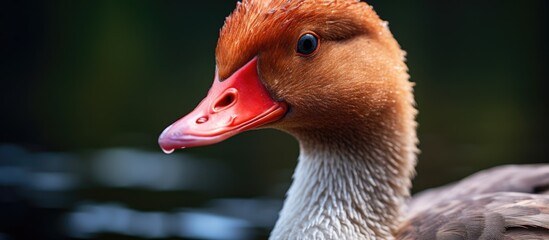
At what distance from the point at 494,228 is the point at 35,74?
11157 millimetres

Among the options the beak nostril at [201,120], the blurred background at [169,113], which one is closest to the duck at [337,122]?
the beak nostril at [201,120]

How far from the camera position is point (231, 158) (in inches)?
317

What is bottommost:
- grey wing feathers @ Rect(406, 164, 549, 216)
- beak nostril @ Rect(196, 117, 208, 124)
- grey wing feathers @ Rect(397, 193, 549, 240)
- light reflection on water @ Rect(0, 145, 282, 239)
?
grey wing feathers @ Rect(397, 193, 549, 240)

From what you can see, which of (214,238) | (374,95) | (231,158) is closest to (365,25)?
(374,95)

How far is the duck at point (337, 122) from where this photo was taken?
2.92 meters

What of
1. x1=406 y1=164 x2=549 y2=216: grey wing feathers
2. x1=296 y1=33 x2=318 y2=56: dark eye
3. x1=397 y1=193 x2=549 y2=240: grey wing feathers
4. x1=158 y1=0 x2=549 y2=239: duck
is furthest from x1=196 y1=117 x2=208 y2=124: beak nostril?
x1=406 y1=164 x2=549 y2=216: grey wing feathers

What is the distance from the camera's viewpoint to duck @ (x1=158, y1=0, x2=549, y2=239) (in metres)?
2.92

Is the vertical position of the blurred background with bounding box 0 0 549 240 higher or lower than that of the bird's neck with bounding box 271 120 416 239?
higher

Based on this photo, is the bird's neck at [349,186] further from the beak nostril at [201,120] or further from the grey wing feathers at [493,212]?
the beak nostril at [201,120]

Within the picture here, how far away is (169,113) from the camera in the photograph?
10344mm

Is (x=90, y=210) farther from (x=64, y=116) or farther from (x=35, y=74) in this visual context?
(x=35, y=74)

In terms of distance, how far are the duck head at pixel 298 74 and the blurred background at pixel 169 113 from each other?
2.56 m

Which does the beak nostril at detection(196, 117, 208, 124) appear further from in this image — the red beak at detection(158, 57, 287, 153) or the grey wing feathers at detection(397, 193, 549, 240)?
the grey wing feathers at detection(397, 193, 549, 240)

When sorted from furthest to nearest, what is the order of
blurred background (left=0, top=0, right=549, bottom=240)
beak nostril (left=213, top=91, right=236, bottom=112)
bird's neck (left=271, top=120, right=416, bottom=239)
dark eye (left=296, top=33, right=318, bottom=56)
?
blurred background (left=0, top=0, right=549, bottom=240) → bird's neck (left=271, top=120, right=416, bottom=239) → dark eye (left=296, top=33, right=318, bottom=56) → beak nostril (left=213, top=91, right=236, bottom=112)
